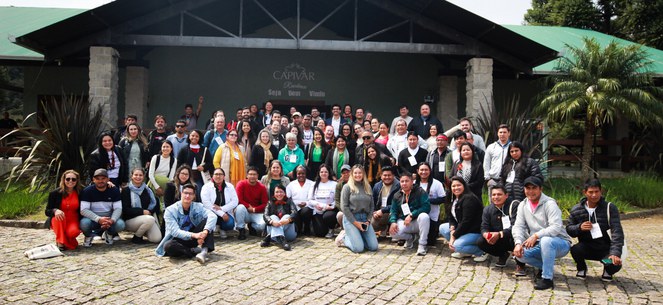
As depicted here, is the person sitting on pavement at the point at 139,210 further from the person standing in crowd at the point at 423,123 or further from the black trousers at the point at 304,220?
the person standing in crowd at the point at 423,123

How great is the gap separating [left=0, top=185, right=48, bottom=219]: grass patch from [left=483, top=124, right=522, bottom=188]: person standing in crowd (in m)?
6.65

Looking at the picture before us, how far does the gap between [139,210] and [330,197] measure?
2.48 m

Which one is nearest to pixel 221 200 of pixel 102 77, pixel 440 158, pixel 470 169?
pixel 440 158

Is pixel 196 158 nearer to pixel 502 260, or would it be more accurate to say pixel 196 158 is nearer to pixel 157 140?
pixel 157 140

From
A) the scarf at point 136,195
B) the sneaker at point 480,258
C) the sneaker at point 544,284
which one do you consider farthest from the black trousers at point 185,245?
the sneaker at point 544,284

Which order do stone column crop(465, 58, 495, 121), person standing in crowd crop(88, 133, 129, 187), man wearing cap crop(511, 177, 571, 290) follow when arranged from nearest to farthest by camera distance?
man wearing cap crop(511, 177, 571, 290), person standing in crowd crop(88, 133, 129, 187), stone column crop(465, 58, 495, 121)

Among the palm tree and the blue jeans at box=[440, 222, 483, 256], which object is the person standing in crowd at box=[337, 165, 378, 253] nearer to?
the blue jeans at box=[440, 222, 483, 256]

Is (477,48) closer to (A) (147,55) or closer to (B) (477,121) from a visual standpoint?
(B) (477,121)

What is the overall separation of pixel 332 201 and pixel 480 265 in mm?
2291

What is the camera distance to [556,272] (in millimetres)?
5293

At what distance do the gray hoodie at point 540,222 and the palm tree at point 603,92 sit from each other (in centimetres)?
584

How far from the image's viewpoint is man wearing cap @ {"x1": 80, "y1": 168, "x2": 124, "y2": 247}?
6207 millimetres

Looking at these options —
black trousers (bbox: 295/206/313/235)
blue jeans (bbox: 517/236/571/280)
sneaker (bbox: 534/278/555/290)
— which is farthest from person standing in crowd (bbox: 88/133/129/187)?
sneaker (bbox: 534/278/555/290)

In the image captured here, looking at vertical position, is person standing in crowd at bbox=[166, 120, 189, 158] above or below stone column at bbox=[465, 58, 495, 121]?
below
